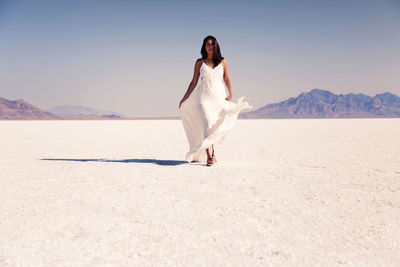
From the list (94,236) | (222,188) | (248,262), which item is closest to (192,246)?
(248,262)

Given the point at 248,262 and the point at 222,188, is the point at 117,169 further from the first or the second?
the point at 248,262

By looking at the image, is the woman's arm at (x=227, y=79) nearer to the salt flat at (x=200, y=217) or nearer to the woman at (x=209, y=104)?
the woman at (x=209, y=104)

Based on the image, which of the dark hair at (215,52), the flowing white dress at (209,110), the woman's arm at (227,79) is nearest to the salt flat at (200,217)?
the flowing white dress at (209,110)

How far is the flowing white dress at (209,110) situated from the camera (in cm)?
565

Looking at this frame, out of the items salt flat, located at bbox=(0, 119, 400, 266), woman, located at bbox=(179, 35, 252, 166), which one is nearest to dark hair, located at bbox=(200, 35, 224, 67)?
woman, located at bbox=(179, 35, 252, 166)

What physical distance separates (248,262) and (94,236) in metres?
1.11

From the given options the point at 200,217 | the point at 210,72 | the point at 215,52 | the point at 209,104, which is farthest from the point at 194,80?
the point at 200,217

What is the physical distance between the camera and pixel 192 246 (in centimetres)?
224

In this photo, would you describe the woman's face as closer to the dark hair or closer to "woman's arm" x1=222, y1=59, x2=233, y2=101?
the dark hair

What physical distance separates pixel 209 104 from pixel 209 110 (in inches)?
4.1

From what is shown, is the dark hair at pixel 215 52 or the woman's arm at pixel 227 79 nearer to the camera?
the dark hair at pixel 215 52

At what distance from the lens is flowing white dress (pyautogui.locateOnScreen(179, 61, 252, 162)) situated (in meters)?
5.65

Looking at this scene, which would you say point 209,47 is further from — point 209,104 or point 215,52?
point 209,104

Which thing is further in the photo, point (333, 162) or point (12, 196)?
point (333, 162)
